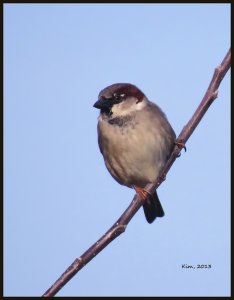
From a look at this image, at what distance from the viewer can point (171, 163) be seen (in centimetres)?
246

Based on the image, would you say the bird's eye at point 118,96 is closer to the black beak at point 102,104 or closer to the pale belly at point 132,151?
the black beak at point 102,104

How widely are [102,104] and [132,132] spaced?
0.33 meters

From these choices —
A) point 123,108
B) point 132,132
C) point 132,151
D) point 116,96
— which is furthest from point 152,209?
point 116,96

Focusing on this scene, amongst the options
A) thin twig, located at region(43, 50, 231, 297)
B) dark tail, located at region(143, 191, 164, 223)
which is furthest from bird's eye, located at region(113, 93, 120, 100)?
thin twig, located at region(43, 50, 231, 297)

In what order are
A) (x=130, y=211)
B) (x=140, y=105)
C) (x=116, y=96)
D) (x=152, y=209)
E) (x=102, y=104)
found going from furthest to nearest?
(x=152, y=209) → (x=140, y=105) → (x=116, y=96) → (x=102, y=104) → (x=130, y=211)

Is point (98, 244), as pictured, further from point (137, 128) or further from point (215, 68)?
point (137, 128)

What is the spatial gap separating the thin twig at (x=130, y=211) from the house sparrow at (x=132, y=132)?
1434mm

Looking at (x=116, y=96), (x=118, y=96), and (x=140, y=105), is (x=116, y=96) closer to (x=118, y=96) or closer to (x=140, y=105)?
(x=118, y=96)

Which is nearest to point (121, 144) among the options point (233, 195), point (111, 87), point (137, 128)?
point (137, 128)

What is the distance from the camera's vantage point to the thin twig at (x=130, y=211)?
1880 mm

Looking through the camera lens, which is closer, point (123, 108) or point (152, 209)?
point (123, 108)

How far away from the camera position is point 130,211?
7.69 ft

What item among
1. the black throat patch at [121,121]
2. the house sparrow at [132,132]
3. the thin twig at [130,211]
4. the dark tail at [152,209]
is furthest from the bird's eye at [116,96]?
the thin twig at [130,211]

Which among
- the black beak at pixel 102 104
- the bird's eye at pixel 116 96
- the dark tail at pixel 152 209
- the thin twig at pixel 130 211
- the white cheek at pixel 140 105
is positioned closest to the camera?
the thin twig at pixel 130 211
